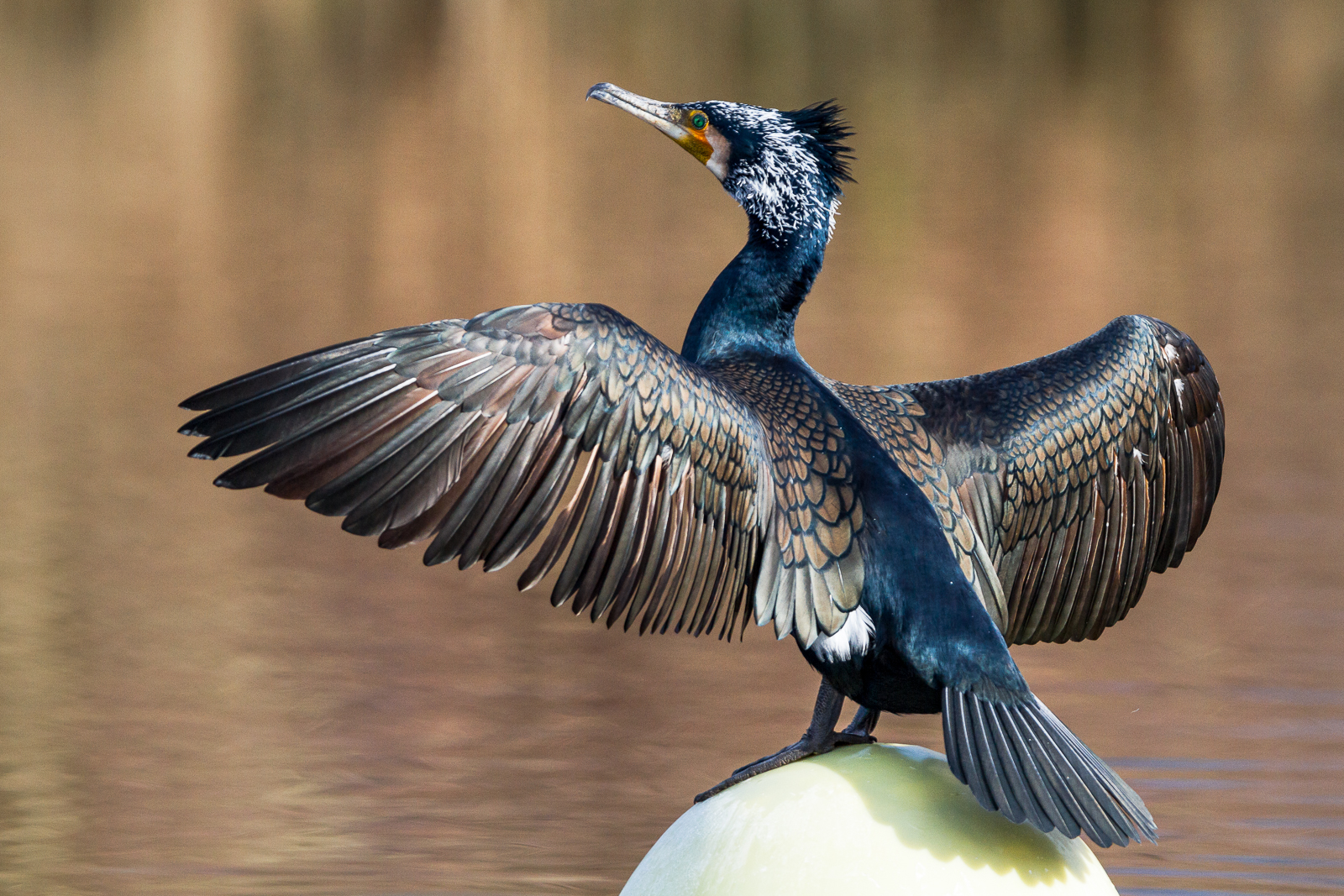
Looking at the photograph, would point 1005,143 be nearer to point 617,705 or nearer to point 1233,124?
point 1233,124

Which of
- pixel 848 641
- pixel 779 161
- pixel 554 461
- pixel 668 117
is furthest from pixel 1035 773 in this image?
pixel 668 117

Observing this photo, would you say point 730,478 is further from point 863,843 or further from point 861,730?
point 861,730

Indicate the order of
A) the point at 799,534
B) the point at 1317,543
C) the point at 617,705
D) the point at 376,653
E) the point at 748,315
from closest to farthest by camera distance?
the point at 799,534 → the point at 748,315 → the point at 617,705 → the point at 376,653 → the point at 1317,543

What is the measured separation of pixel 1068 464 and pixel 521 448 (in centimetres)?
171

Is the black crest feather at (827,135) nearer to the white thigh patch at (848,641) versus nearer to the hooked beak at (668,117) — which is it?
the hooked beak at (668,117)

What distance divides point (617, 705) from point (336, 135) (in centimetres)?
2181

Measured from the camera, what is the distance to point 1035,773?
15.3 ft

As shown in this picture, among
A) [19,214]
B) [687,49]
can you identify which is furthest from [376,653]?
[687,49]

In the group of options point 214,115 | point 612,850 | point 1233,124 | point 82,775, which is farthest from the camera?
point 1233,124

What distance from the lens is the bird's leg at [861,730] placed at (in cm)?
536

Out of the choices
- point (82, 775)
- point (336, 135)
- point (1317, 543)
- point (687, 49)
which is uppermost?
point (687, 49)

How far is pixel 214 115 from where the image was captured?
2947cm

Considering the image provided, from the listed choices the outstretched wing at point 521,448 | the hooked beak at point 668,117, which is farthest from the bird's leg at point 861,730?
the hooked beak at point 668,117

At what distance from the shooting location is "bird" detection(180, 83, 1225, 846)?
4691mm
